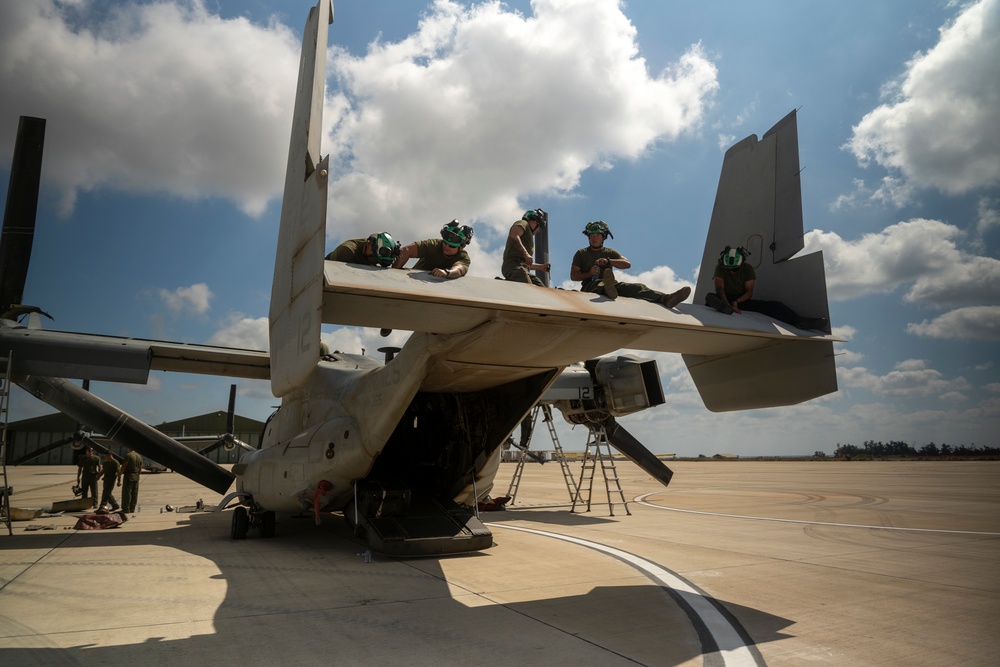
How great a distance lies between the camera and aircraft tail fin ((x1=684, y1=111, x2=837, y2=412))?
561 cm

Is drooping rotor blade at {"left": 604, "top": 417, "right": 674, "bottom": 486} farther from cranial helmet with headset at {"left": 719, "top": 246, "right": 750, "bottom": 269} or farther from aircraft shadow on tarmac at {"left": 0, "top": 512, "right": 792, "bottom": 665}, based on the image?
cranial helmet with headset at {"left": 719, "top": 246, "right": 750, "bottom": 269}

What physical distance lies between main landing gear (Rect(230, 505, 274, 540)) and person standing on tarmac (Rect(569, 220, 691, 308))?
22.4 feet

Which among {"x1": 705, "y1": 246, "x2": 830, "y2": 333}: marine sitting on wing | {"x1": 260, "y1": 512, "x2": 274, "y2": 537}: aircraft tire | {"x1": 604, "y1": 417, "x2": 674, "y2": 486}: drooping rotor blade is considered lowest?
{"x1": 260, "y1": 512, "x2": 274, "y2": 537}: aircraft tire

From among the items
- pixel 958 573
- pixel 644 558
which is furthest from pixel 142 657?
pixel 958 573

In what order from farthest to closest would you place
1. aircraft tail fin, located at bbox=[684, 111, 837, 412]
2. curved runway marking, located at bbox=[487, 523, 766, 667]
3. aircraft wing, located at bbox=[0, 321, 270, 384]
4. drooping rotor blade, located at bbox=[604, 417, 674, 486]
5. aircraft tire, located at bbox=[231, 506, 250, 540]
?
drooping rotor blade, located at bbox=[604, 417, 674, 486], aircraft tire, located at bbox=[231, 506, 250, 540], aircraft wing, located at bbox=[0, 321, 270, 384], aircraft tail fin, located at bbox=[684, 111, 837, 412], curved runway marking, located at bbox=[487, 523, 766, 667]

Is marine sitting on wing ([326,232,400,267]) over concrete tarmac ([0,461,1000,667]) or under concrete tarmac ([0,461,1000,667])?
over

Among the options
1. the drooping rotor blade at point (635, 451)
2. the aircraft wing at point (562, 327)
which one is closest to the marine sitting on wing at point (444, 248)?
the aircraft wing at point (562, 327)

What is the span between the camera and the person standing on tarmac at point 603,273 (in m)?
5.31

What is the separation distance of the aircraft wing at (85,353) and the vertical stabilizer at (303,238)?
18.3 ft

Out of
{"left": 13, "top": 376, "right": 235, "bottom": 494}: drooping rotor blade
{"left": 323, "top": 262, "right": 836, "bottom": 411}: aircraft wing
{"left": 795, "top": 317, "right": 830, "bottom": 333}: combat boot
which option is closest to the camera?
{"left": 323, "top": 262, "right": 836, "bottom": 411}: aircraft wing

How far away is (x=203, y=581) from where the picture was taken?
A: 246 inches

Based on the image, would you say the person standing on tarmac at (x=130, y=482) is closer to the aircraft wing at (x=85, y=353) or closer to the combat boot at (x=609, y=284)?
the aircraft wing at (x=85, y=353)

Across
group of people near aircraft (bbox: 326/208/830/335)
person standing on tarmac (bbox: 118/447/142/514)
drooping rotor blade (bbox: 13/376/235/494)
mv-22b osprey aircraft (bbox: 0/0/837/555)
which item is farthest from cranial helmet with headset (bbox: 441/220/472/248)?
person standing on tarmac (bbox: 118/447/142/514)

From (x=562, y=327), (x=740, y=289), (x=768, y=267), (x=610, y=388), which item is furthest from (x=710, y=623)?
(x=610, y=388)
